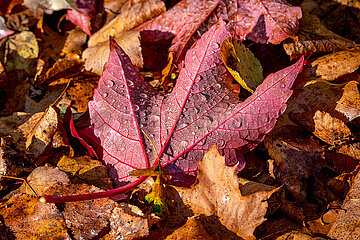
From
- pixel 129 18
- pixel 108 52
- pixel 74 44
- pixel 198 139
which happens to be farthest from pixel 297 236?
pixel 74 44

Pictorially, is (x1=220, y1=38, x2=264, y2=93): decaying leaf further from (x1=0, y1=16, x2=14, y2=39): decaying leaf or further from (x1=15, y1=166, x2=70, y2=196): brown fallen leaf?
(x1=0, y1=16, x2=14, y2=39): decaying leaf

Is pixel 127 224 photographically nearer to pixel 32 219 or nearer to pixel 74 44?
pixel 32 219

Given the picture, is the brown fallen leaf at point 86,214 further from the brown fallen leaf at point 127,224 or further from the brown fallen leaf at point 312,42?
the brown fallen leaf at point 312,42

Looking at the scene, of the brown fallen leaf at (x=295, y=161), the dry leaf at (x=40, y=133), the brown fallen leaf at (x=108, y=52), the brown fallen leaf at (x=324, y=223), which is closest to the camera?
the brown fallen leaf at (x=324, y=223)

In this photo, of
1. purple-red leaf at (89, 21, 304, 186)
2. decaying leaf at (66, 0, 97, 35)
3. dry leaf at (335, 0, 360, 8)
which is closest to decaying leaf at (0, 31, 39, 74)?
decaying leaf at (66, 0, 97, 35)

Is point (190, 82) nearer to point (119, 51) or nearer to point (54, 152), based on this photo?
point (119, 51)

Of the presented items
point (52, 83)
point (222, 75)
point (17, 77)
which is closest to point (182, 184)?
point (222, 75)

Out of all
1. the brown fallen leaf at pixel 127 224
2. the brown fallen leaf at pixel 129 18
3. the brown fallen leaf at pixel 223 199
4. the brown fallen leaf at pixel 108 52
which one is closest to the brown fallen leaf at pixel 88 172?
the brown fallen leaf at pixel 127 224

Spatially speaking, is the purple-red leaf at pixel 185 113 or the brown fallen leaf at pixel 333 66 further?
the brown fallen leaf at pixel 333 66
